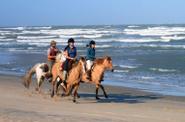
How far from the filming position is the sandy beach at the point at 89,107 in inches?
481

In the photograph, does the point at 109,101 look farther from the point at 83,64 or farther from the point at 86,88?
the point at 86,88

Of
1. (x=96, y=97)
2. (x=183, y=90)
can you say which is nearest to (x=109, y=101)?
(x=96, y=97)

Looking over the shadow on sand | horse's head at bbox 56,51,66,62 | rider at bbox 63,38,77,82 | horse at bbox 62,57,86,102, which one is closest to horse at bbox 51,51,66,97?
horse's head at bbox 56,51,66,62

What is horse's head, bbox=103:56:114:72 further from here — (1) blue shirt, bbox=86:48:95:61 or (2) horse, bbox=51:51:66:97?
(2) horse, bbox=51:51:66:97

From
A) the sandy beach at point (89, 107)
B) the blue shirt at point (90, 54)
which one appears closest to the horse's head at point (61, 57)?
the blue shirt at point (90, 54)

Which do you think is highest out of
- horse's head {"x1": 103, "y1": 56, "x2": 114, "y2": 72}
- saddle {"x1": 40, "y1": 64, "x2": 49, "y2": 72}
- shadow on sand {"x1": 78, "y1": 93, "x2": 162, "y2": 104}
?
horse's head {"x1": 103, "y1": 56, "x2": 114, "y2": 72}

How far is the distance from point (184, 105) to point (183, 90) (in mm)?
3971

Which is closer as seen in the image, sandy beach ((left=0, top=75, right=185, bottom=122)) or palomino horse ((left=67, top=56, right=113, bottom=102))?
sandy beach ((left=0, top=75, right=185, bottom=122))

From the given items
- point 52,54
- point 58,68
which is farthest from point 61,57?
point 52,54

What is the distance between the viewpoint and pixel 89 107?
1526 centimetres

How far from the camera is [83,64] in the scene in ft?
53.6

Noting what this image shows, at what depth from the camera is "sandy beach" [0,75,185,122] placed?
481 inches

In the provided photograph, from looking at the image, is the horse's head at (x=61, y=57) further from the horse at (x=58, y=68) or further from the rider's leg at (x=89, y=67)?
the rider's leg at (x=89, y=67)

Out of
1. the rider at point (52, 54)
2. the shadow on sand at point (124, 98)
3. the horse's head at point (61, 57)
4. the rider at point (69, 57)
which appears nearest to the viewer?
the rider at point (69, 57)
